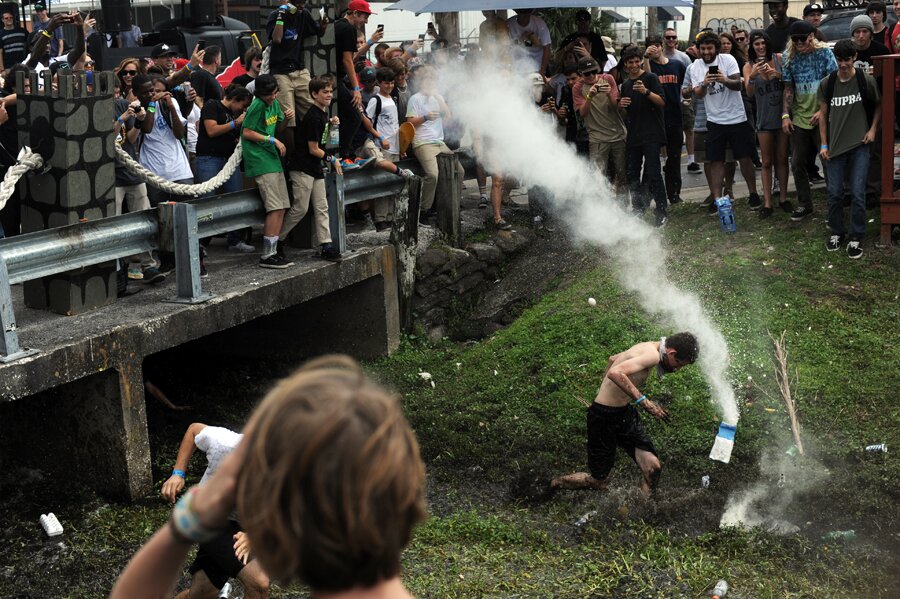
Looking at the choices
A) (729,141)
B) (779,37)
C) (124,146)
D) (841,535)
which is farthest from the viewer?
(779,37)

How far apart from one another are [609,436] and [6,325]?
396 centimetres

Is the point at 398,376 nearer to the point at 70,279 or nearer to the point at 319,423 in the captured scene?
the point at 70,279

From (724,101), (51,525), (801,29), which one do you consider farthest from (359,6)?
(51,525)

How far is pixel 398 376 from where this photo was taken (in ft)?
33.8

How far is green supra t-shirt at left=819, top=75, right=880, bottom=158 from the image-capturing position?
10.7m

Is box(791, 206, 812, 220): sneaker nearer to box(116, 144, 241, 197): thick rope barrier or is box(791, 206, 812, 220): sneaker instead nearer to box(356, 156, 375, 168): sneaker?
box(356, 156, 375, 168): sneaker

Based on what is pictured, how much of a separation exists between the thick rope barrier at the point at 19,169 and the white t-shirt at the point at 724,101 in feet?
23.8

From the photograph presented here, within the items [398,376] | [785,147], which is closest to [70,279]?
[398,376]

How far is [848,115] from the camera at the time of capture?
10.7m

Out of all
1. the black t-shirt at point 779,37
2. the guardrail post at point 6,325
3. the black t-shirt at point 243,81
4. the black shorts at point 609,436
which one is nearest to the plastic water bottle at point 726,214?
the black t-shirt at point 779,37

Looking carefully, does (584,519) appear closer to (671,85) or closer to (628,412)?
(628,412)

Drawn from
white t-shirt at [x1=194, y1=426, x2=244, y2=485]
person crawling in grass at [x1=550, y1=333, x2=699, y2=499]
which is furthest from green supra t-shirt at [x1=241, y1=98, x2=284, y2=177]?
white t-shirt at [x1=194, y1=426, x2=244, y2=485]

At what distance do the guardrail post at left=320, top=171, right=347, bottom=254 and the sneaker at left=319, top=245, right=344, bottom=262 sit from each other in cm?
7

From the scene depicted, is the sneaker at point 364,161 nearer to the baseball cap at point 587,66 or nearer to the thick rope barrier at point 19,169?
the baseball cap at point 587,66
